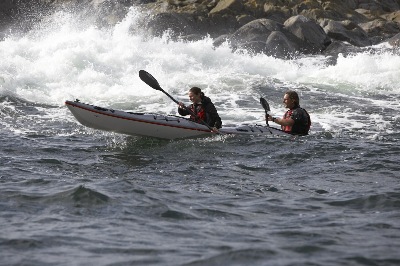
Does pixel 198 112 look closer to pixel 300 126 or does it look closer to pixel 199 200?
pixel 300 126

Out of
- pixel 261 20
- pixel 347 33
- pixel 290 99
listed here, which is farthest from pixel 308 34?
pixel 290 99

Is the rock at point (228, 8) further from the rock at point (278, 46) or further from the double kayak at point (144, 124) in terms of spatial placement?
the double kayak at point (144, 124)

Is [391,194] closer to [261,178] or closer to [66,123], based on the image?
[261,178]

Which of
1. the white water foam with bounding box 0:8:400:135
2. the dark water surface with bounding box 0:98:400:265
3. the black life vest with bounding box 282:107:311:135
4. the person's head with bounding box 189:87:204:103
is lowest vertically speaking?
the dark water surface with bounding box 0:98:400:265

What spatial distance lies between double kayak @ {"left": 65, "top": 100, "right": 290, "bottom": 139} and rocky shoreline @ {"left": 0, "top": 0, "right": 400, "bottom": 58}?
1052cm

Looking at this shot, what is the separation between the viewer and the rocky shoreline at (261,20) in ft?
70.8

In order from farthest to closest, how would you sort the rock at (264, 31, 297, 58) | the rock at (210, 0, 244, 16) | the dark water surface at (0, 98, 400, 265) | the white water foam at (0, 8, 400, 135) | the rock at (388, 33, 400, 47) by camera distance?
the rock at (210, 0, 244, 16) < the rock at (388, 33, 400, 47) < the rock at (264, 31, 297, 58) < the white water foam at (0, 8, 400, 135) < the dark water surface at (0, 98, 400, 265)

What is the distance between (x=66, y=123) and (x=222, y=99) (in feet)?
13.5

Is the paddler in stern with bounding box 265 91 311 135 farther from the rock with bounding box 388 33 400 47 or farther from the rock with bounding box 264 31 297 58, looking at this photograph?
the rock with bounding box 388 33 400 47

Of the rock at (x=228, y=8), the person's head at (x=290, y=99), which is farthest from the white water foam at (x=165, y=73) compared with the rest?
the rock at (x=228, y=8)

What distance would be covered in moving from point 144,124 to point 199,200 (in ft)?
11.3

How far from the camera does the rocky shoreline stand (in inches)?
850

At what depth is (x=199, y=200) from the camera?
6.15m

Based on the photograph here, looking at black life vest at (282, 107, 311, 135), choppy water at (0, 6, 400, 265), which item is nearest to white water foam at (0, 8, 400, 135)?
choppy water at (0, 6, 400, 265)
